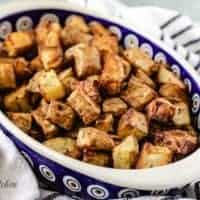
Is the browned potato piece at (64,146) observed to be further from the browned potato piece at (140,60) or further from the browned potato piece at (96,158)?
the browned potato piece at (140,60)

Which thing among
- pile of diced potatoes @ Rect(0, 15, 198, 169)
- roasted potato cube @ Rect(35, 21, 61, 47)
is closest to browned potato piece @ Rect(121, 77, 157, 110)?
pile of diced potatoes @ Rect(0, 15, 198, 169)

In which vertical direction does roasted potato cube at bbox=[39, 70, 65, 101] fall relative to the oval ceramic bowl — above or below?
above

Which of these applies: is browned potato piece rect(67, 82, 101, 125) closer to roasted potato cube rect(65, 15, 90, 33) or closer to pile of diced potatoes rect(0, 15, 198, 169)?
pile of diced potatoes rect(0, 15, 198, 169)

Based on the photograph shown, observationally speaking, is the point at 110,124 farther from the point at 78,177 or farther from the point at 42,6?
the point at 42,6

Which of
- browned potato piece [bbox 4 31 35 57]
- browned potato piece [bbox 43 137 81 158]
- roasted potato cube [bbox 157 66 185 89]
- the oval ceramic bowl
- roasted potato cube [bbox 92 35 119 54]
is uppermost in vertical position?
browned potato piece [bbox 4 31 35 57]

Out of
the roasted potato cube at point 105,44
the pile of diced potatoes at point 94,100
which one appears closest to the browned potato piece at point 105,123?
the pile of diced potatoes at point 94,100

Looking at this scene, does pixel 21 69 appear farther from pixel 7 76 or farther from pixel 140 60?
pixel 140 60

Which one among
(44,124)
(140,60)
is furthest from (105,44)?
(44,124)

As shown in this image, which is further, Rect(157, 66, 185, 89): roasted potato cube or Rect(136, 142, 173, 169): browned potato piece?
Rect(157, 66, 185, 89): roasted potato cube
